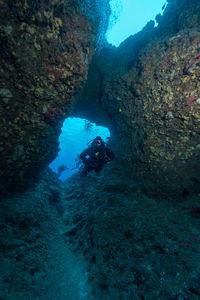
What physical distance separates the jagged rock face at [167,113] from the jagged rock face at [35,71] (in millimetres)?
2192

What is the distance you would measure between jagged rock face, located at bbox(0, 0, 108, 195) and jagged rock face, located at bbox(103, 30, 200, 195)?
2.19m

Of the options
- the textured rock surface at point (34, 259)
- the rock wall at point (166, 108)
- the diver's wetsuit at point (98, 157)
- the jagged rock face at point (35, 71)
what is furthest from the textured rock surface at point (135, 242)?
the jagged rock face at point (35, 71)

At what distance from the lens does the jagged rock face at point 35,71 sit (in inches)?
124

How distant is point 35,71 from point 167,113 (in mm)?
3933

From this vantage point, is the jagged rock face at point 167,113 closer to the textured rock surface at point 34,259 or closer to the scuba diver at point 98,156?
the scuba diver at point 98,156

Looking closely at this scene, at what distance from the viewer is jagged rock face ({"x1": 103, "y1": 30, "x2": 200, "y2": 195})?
13.8 ft

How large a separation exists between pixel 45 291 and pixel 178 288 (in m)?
2.13

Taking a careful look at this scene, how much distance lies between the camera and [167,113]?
461 centimetres

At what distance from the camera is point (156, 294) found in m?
2.23

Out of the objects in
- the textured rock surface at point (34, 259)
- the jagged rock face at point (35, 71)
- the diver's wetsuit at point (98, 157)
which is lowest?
the textured rock surface at point (34, 259)

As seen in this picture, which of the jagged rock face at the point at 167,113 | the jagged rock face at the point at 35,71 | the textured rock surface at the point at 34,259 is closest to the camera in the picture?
the textured rock surface at the point at 34,259

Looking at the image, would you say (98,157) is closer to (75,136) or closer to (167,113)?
(167,113)

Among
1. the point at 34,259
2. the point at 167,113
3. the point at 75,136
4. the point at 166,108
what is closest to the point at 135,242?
the point at 34,259

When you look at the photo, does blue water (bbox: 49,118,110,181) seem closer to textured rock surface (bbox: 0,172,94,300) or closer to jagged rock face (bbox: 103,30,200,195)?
jagged rock face (bbox: 103,30,200,195)
